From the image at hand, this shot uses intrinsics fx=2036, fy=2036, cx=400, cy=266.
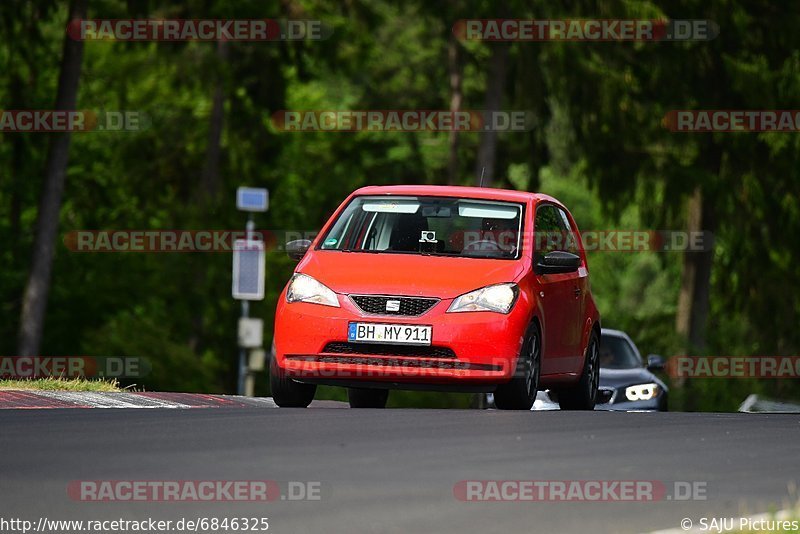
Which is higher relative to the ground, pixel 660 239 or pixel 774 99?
pixel 774 99

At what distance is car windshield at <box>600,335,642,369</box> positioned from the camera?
2294 centimetres

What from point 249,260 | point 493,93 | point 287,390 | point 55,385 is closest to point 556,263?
point 287,390

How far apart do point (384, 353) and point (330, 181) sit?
43915mm

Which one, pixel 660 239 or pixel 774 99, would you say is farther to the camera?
pixel 660 239

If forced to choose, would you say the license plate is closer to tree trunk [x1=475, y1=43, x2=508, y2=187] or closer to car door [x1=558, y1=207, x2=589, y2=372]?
car door [x1=558, y1=207, x2=589, y2=372]

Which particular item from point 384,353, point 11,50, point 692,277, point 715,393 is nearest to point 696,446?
point 384,353

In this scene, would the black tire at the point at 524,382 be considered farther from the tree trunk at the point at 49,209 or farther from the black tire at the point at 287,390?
the tree trunk at the point at 49,209

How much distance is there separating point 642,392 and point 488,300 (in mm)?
7139

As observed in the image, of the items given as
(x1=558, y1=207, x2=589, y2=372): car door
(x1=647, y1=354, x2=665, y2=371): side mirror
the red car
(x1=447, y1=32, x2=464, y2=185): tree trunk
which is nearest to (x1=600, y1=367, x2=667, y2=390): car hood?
(x1=647, y1=354, x2=665, y2=371): side mirror

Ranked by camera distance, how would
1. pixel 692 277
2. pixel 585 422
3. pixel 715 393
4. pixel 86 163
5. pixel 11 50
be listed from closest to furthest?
pixel 585 422
pixel 11 50
pixel 715 393
pixel 692 277
pixel 86 163

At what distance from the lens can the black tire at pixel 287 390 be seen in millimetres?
15477

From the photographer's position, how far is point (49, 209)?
37.2 meters

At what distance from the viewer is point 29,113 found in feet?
137

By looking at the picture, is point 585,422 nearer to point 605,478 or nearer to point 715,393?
point 605,478
